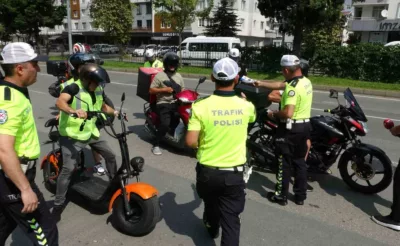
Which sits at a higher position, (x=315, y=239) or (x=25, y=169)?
(x=25, y=169)

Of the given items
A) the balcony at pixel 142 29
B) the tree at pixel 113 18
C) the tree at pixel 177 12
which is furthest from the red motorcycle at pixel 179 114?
the balcony at pixel 142 29

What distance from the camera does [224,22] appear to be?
4253 cm

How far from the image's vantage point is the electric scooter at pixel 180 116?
5.68 meters

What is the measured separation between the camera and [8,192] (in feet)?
7.68

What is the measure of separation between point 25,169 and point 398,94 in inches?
535

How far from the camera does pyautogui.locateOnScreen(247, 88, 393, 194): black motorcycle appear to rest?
4.43m

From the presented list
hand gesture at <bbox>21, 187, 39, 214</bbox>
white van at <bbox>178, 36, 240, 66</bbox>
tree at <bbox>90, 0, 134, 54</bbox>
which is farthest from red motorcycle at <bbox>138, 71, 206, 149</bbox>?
tree at <bbox>90, 0, 134, 54</bbox>

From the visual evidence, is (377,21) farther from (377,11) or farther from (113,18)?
(113,18)

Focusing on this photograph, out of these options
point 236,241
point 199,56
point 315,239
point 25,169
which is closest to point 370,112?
point 315,239

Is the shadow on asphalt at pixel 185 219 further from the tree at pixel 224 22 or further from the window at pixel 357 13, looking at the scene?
the window at pixel 357 13

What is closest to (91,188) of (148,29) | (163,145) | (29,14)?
(163,145)

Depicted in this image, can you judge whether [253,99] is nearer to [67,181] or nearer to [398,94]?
[67,181]

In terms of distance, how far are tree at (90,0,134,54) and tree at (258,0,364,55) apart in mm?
13878

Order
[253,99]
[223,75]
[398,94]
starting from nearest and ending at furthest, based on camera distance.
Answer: [223,75], [253,99], [398,94]
